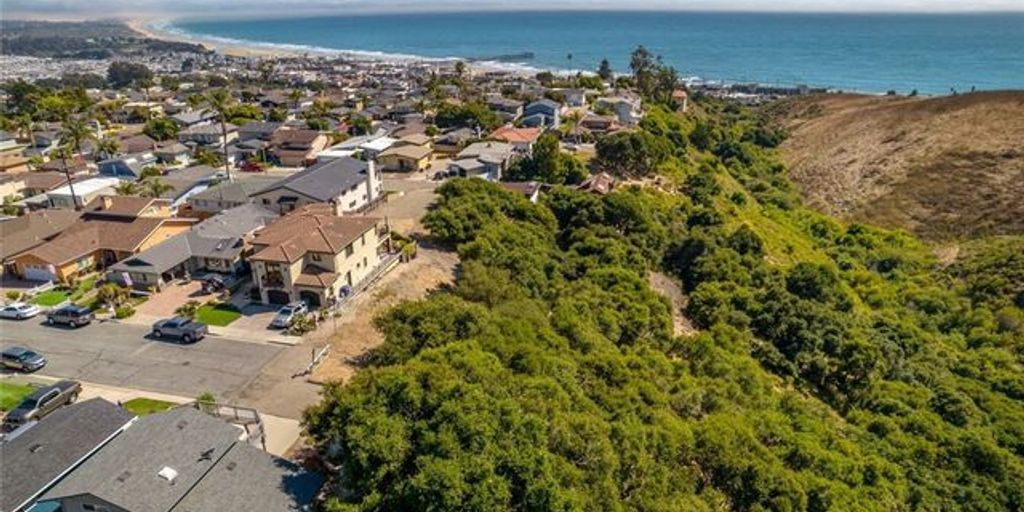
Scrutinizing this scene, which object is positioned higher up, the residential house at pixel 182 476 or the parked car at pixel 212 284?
the residential house at pixel 182 476

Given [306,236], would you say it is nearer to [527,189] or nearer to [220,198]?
[220,198]

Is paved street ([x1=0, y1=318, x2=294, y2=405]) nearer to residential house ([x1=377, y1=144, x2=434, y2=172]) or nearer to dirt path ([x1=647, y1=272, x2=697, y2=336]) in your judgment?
dirt path ([x1=647, y1=272, x2=697, y2=336])

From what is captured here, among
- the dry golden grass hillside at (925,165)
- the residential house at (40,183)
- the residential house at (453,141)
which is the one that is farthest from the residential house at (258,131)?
the dry golden grass hillside at (925,165)

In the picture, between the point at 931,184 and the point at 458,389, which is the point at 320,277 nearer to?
the point at 458,389

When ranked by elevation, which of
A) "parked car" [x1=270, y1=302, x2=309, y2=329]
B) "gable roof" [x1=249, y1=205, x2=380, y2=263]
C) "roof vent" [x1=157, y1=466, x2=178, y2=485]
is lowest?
"parked car" [x1=270, y1=302, x2=309, y2=329]

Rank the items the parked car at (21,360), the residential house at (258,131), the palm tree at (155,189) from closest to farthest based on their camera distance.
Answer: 1. the parked car at (21,360)
2. the palm tree at (155,189)
3. the residential house at (258,131)

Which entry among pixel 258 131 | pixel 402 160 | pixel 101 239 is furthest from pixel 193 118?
pixel 101 239

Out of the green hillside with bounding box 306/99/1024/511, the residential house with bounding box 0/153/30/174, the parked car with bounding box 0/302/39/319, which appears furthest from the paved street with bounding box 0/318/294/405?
the residential house with bounding box 0/153/30/174

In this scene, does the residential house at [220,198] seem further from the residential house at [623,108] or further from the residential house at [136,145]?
the residential house at [623,108]
